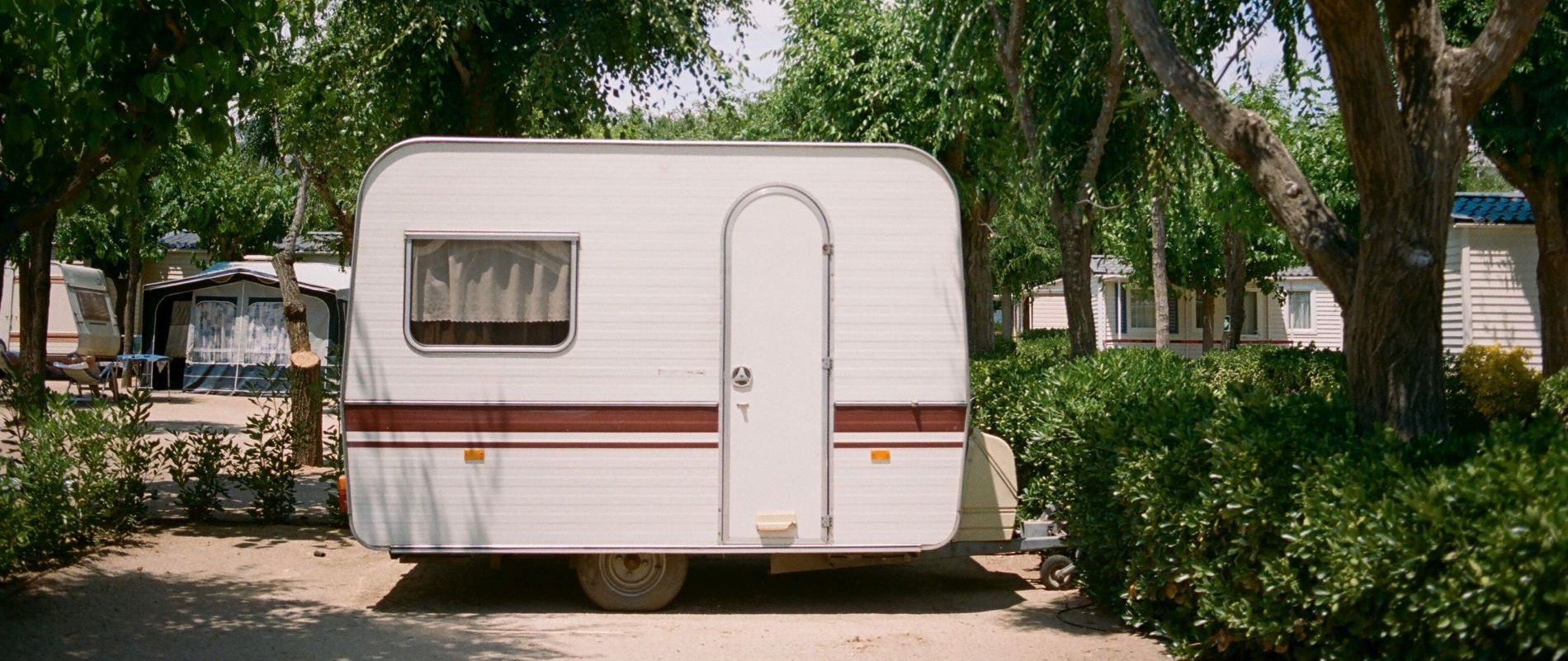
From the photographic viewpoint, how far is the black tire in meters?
8.38

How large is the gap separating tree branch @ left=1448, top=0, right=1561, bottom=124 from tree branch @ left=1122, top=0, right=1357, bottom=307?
783 millimetres

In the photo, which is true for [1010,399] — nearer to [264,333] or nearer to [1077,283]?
[1077,283]

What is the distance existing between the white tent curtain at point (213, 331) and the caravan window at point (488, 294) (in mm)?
21397

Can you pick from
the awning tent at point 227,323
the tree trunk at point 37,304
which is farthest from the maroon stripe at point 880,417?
the awning tent at point 227,323

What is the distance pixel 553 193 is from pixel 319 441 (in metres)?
6.23

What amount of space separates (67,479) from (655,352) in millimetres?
4497

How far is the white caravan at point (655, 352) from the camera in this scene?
7.61 metres

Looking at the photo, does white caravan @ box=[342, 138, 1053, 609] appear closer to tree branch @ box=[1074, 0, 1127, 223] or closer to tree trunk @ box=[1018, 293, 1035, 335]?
tree branch @ box=[1074, 0, 1127, 223]

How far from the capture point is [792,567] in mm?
8023

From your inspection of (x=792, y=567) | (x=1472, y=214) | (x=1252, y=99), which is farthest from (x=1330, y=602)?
(x=1252, y=99)

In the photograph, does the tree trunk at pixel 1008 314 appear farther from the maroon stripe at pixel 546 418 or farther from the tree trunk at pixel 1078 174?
the maroon stripe at pixel 546 418

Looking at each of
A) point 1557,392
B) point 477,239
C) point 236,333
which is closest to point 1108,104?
point 1557,392

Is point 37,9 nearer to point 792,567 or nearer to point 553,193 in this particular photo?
point 553,193

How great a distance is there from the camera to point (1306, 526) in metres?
5.34
